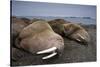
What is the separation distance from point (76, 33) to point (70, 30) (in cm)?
9

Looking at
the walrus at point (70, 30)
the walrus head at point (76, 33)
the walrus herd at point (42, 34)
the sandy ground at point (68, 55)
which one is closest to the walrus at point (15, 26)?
the walrus herd at point (42, 34)

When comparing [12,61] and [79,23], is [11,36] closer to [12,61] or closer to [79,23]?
[12,61]

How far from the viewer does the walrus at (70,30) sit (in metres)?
2.14

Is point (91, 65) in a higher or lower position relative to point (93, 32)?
lower

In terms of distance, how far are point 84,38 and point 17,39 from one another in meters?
0.83

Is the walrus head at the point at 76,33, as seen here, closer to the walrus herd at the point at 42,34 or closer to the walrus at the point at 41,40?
the walrus herd at the point at 42,34

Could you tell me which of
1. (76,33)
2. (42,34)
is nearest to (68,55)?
(76,33)

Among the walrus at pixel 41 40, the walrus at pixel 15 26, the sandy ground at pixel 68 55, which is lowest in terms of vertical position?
the sandy ground at pixel 68 55

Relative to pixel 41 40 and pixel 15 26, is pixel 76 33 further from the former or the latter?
pixel 15 26

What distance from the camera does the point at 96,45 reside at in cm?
234

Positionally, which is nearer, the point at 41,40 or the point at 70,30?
the point at 41,40

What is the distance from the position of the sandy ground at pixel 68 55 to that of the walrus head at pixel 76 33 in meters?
0.05

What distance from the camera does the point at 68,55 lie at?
2180 millimetres
